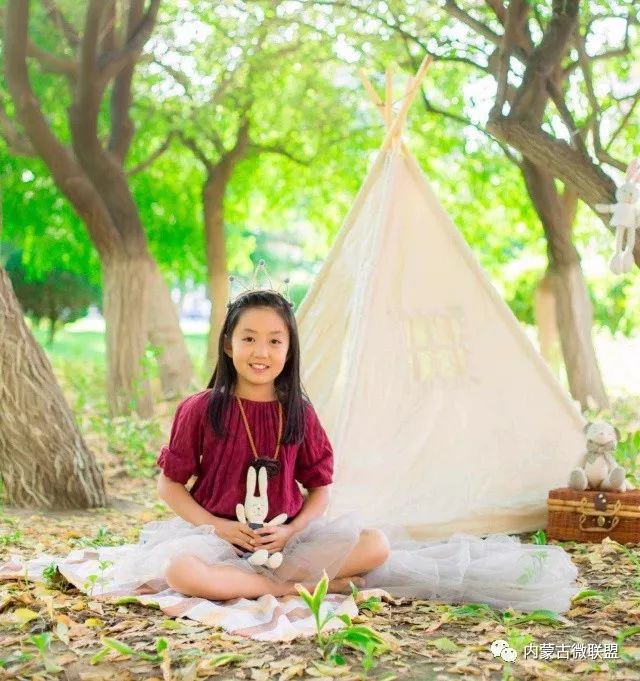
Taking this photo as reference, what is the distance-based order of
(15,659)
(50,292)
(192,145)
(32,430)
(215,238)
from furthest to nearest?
(50,292) → (215,238) → (192,145) → (32,430) → (15,659)

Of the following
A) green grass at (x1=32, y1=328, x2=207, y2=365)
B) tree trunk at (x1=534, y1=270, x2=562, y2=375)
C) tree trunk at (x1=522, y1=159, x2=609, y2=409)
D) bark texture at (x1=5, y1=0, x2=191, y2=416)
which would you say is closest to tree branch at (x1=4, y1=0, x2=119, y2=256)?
bark texture at (x1=5, y1=0, x2=191, y2=416)

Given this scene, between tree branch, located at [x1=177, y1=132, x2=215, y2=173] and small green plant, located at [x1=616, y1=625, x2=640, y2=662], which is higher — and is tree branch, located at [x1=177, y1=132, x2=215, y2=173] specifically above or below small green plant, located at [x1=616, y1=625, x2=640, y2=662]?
above

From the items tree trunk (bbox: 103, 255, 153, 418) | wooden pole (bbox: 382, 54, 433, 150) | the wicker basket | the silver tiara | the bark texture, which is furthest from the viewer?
tree trunk (bbox: 103, 255, 153, 418)

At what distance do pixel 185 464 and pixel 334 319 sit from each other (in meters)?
1.62

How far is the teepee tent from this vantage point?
4719 mm

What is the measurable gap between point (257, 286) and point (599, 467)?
6.21 ft

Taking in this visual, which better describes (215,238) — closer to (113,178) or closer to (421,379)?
(113,178)

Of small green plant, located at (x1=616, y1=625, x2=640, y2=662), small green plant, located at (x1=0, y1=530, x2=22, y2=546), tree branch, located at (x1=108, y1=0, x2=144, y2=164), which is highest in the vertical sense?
tree branch, located at (x1=108, y1=0, x2=144, y2=164)

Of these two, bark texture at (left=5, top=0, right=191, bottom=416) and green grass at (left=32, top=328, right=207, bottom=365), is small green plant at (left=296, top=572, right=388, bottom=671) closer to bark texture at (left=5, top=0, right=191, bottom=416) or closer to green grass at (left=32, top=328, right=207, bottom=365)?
bark texture at (left=5, top=0, right=191, bottom=416)

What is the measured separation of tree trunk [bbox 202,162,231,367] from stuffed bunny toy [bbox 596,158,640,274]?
7099 mm

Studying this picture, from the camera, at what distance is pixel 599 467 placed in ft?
15.6

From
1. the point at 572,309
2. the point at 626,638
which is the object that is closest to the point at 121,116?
the point at 572,309

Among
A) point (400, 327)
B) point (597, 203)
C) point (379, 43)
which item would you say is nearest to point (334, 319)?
point (400, 327)

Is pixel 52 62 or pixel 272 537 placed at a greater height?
pixel 52 62
